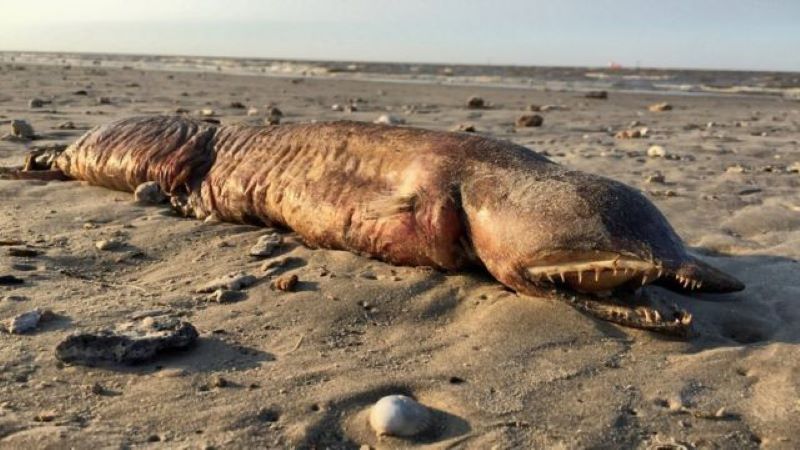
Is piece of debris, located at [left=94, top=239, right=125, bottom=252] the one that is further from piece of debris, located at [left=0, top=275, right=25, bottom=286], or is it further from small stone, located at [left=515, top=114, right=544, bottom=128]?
small stone, located at [left=515, top=114, right=544, bottom=128]

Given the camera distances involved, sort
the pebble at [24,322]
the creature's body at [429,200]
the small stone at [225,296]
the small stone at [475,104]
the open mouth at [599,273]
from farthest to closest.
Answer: the small stone at [475,104] → the small stone at [225,296] → the creature's body at [429,200] → the open mouth at [599,273] → the pebble at [24,322]

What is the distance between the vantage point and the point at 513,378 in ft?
10.2

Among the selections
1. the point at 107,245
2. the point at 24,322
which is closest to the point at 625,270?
the point at 24,322

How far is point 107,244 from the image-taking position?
4688 millimetres

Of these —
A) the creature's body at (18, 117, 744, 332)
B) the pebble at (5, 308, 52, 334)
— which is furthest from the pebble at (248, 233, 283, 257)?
the pebble at (5, 308, 52, 334)

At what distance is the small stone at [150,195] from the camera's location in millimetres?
5918

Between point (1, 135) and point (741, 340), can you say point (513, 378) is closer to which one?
point (741, 340)

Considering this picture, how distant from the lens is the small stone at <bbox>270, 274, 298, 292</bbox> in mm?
4012

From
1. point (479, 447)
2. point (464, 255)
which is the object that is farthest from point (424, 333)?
point (479, 447)

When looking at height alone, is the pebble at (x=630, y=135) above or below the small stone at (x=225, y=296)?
above

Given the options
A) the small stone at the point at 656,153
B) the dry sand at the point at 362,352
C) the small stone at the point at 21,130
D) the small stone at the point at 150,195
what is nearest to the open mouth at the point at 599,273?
the dry sand at the point at 362,352

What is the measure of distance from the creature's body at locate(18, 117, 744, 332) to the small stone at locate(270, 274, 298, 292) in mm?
623

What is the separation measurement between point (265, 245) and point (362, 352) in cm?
158

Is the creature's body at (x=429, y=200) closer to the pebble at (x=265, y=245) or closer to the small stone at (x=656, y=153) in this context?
the pebble at (x=265, y=245)
